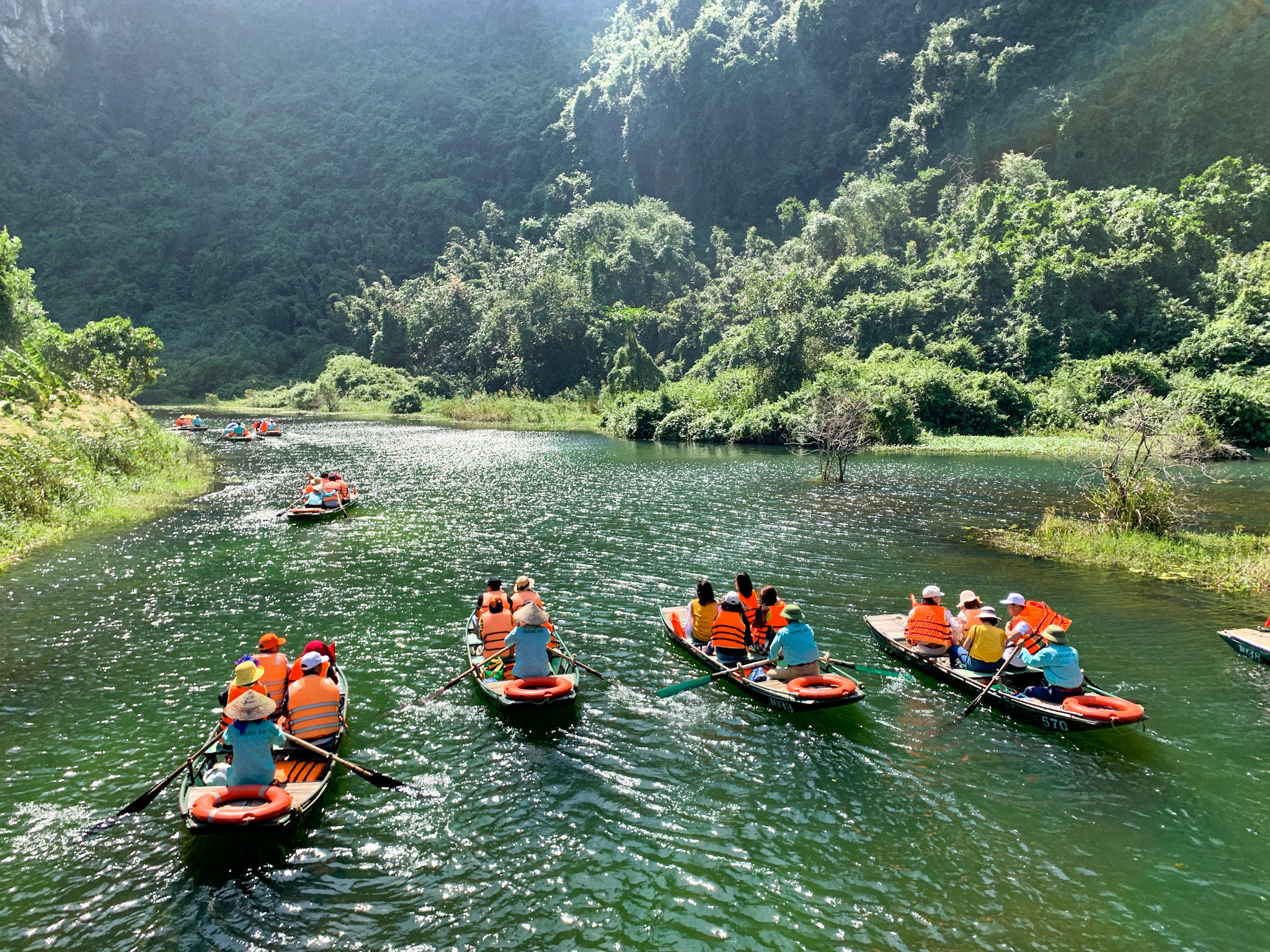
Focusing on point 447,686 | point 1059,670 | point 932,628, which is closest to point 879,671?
point 932,628

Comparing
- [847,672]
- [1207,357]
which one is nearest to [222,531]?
[847,672]

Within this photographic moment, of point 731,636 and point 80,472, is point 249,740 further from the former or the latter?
point 80,472

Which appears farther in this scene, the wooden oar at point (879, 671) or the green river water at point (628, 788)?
the wooden oar at point (879, 671)

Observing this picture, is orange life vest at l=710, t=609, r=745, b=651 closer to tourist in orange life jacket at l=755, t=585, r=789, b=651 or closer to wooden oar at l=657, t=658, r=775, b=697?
tourist in orange life jacket at l=755, t=585, r=789, b=651

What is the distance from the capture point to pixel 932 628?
12.6m

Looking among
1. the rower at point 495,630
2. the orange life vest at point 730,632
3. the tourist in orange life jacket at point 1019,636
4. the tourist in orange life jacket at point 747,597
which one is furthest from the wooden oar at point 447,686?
the tourist in orange life jacket at point 1019,636

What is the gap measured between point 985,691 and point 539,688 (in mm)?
6902

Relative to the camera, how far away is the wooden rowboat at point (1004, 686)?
33.1 feet

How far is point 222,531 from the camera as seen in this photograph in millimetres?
22875

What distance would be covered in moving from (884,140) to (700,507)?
79024 mm

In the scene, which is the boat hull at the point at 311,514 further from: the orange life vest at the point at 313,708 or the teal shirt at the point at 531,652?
the orange life vest at the point at 313,708

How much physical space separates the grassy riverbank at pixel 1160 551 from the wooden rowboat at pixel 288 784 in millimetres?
18599

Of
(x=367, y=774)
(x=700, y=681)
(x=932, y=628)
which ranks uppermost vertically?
(x=932, y=628)

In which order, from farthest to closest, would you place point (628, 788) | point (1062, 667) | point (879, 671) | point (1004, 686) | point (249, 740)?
point (879, 671)
point (1004, 686)
point (1062, 667)
point (628, 788)
point (249, 740)
